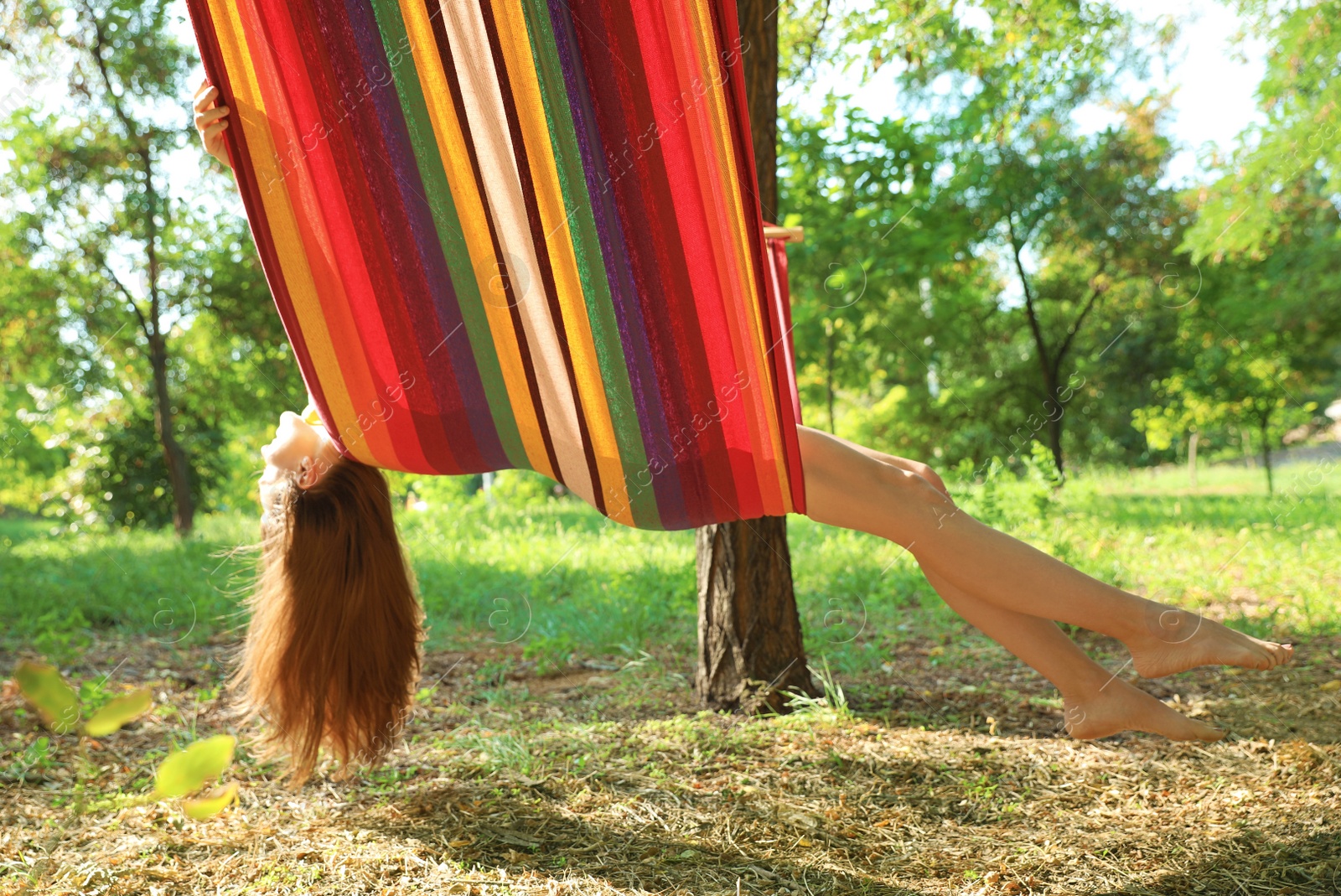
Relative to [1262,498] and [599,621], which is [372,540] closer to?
[599,621]

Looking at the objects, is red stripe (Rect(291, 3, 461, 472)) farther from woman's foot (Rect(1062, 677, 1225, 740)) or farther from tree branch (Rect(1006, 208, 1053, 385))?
tree branch (Rect(1006, 208, 1053, 385))

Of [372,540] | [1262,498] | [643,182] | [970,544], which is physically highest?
[643,182]

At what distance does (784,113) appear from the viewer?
4.29m

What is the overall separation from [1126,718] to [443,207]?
181 centimetres

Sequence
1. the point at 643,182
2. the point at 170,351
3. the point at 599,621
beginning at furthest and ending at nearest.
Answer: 1. the point at 170,351
2. the point at 599,621
3. the point at 643,182

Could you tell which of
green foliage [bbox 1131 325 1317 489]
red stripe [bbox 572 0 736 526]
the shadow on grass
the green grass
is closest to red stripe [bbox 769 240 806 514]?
red stripe [bbox 572 0 736 526]

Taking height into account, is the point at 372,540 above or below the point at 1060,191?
below

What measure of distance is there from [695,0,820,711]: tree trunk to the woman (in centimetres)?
82

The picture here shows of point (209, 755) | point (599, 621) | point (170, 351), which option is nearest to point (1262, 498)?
point (599, 621)

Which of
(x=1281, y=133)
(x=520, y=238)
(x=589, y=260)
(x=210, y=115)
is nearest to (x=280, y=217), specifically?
(x=210, y=115)

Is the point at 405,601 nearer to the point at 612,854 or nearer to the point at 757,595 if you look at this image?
the point at 612,854

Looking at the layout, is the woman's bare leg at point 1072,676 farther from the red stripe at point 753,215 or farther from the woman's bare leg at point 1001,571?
the red stripe at point 753,215

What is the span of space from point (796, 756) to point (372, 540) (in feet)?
3.87

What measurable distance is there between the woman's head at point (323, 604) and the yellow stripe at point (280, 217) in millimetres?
140
